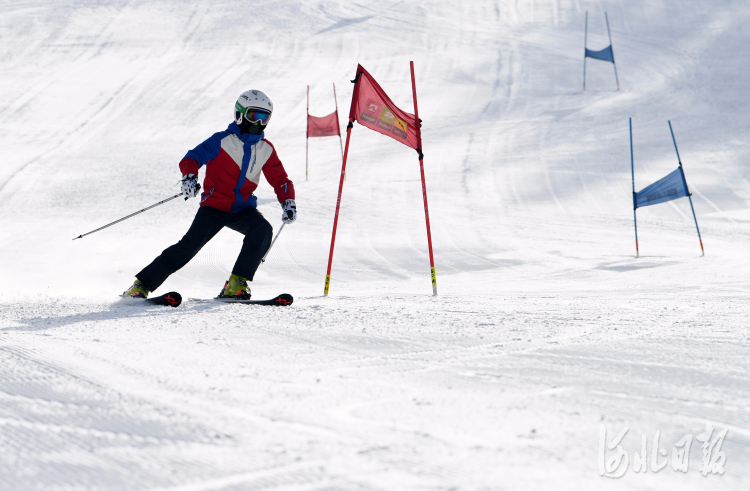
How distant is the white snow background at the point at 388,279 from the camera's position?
1674mm

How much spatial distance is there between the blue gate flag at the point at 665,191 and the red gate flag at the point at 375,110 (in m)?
4.75

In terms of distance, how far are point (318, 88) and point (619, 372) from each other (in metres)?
21.0

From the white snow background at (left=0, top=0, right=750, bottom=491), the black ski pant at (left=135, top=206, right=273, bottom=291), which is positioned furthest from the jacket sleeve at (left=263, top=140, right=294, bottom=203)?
the white snow background at (left=0, top=0, right=750, bottom=491)

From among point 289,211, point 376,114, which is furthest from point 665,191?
point 289,211

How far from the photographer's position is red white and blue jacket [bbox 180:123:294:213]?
4602 mm

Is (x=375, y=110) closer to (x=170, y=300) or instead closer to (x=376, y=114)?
(x=376, y=114)

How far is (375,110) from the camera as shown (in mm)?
5500

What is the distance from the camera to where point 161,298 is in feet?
13.9

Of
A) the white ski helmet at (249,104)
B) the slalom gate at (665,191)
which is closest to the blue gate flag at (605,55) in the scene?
the slalom gate at (665,191)

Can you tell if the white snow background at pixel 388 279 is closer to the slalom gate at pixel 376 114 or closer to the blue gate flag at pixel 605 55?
the blue gate flag at pixel 605 55

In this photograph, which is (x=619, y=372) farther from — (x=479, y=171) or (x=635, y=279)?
(x=479, y=171)

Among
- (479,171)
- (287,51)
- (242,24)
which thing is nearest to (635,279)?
(479,171)

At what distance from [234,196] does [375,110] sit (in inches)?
59.0

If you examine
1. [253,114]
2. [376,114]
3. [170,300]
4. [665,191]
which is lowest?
→ [170,300]
